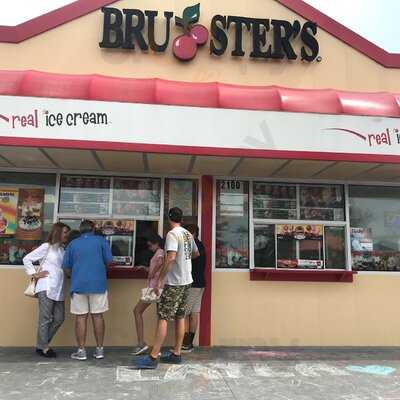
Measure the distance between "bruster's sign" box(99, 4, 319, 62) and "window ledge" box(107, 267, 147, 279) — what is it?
3350 mm

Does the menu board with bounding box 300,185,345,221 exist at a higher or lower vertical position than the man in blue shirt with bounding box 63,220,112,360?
higher

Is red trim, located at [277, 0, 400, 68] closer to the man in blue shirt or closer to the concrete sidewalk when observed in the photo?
the concrete sidewalk

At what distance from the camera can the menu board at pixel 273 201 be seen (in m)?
7.66

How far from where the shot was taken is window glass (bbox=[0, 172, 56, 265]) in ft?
23.8

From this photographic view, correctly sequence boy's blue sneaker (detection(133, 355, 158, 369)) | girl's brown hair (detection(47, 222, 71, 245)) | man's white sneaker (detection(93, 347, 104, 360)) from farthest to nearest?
girl's brown hair (detection(47, 222, 71, 245))
man's white sneaker (detection(93, 347, 104, 360))
boy's blue sneaker (detection(133, 355, 158, 369))

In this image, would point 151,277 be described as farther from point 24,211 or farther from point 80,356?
point 24,211

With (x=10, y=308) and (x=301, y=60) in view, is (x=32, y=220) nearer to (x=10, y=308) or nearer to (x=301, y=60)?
(x=10, y=308)

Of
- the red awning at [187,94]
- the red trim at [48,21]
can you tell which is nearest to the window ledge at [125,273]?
the red awning at [187,94]

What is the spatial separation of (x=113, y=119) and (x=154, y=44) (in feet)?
6.94

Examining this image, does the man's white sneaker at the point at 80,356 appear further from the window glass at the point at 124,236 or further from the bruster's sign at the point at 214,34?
the bruster's sign at the point at 214,34

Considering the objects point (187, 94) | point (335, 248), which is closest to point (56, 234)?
point (187, 94)

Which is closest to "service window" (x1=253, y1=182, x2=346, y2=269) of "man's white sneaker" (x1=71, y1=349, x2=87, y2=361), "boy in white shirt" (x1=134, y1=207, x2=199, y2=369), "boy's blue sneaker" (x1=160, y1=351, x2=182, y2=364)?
"boy in white shirt" (x1=134, y1=207, x2=199, y2=369)

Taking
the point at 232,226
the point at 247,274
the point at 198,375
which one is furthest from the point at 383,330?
the point at 198,375

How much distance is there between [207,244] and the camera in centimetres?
739
